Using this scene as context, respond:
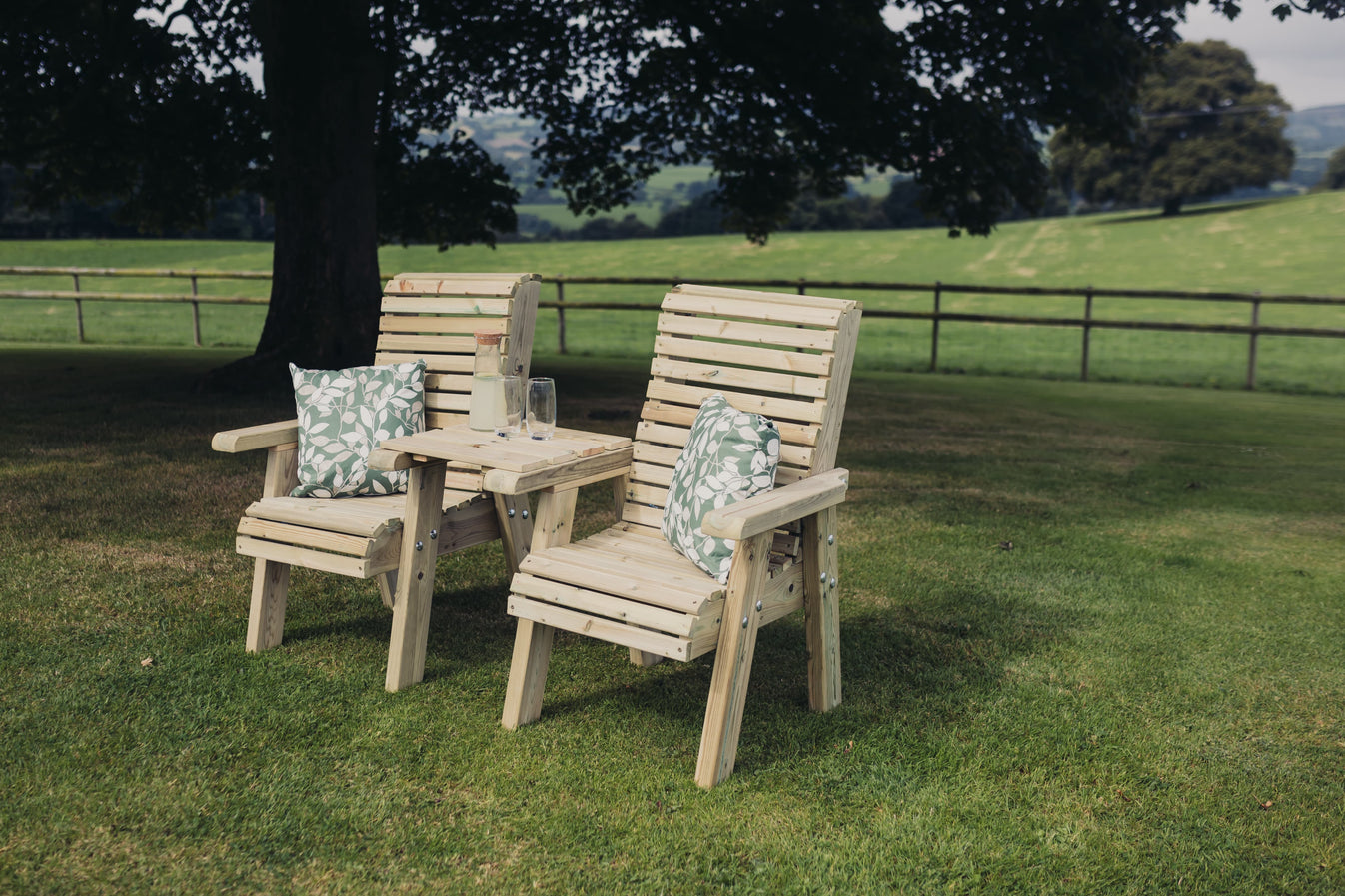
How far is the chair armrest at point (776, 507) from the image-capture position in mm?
2730

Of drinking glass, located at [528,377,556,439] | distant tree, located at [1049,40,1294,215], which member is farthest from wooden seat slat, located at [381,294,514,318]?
distant tree, located at [1049,40,1294,215]

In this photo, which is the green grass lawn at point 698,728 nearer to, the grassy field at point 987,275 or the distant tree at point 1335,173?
the grassy field at point 987,275

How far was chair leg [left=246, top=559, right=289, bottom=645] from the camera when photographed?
12.3 ft

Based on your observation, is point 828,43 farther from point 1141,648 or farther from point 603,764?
→ point 603,764

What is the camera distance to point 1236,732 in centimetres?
330

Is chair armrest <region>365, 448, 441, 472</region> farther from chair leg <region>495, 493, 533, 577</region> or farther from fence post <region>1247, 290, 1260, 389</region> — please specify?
fence post <region>1247, 290, 1260, 389</region>

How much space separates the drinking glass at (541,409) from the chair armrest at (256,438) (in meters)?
0.95

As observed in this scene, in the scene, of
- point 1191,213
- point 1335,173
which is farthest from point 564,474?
point 1335,173

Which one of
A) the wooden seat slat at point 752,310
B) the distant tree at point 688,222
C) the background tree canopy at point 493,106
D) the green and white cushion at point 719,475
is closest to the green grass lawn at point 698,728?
the green and white cushion at point 719,475

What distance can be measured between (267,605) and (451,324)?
1.26 meters

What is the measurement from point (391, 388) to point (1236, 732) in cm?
311

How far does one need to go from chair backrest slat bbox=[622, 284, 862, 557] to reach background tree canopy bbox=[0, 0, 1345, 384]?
6375mm

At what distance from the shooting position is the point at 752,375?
3.47m

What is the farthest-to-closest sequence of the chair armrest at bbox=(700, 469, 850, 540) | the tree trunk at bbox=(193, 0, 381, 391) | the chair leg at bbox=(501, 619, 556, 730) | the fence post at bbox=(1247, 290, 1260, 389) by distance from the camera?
the fence post at bbox=(1247, 290, 1260, 389), the tree trunk at bbox=(193, 0, 381, 391), the chair leg at bbox=(501, 619, 556, 730), the chair armrest at bbox=(700, 469, 850, 540)
